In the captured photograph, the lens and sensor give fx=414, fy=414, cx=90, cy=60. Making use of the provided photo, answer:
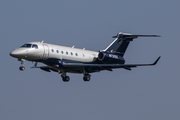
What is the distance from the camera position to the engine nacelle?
4000cm

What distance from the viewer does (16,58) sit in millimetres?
35625

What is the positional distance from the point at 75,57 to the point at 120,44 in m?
5.97

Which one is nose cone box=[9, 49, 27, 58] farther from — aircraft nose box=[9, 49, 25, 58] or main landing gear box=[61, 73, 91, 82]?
main landing gear box=[61, 73, 91, 82]

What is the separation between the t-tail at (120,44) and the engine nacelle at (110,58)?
4.29 feet

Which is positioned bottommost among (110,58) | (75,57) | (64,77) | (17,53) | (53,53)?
(64,77)

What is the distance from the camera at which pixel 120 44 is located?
4259cm

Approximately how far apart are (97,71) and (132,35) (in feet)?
17.2

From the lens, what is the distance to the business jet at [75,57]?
36006mm

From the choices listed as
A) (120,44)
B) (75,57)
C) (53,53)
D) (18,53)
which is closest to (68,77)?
(75,57)

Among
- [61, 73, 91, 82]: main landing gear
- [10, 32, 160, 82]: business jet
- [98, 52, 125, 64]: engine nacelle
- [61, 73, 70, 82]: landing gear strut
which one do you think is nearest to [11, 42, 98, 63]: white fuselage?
[10, 32, 160, 82]: business jet

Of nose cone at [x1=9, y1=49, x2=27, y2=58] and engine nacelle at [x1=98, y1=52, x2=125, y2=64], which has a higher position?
engine nacelle at [x1=98, y1=52, x2=125, y2=64]

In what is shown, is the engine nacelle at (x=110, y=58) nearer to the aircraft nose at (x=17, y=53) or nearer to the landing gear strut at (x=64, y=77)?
the landing gear strut at (x=64, y=77)

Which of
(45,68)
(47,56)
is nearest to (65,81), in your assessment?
(45,68)

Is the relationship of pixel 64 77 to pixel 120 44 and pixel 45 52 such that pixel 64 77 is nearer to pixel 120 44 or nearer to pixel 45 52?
pixel 45 52
